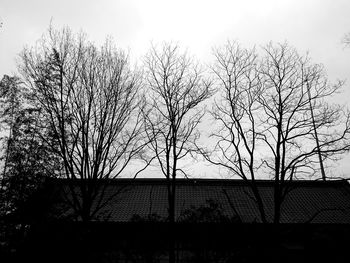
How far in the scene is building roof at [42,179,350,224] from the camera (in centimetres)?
1744

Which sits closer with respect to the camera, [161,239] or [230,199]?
[161,239]

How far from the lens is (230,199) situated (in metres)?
19.4

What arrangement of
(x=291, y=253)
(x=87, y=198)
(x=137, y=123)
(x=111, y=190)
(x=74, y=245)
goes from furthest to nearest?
(x=111, y=190) → (x=137, y=123) → (x=87, y=198) → (x=291, y=253) → (x=74, y=245)

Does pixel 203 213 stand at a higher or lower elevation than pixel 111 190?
lower

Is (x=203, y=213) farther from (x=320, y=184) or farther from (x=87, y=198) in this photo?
(x=320, y=184)

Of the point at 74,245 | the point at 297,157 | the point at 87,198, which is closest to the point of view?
the point at 74,245

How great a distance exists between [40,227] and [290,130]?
9926mm

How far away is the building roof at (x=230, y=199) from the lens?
1744 cm

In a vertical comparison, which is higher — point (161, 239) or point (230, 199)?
point (230, 199)

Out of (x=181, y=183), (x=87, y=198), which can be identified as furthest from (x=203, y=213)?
(x=181, y=183)

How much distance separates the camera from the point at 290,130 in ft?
40.6

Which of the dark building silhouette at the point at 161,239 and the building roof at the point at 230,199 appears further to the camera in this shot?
the building roof at the point at 230,199

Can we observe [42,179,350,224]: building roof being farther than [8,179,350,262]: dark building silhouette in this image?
Yes

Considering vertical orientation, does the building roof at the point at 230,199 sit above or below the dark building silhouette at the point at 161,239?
above
